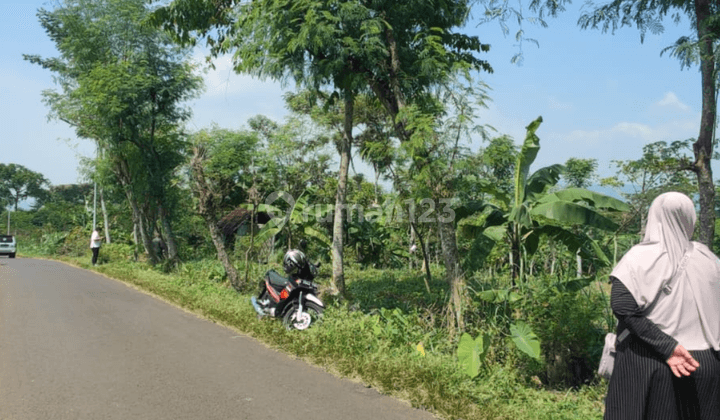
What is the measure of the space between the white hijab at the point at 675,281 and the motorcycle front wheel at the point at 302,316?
6173 mm

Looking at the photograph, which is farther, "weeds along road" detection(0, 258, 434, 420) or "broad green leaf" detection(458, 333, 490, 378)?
"broad green leaf" detection(458, 333, 490, 378)

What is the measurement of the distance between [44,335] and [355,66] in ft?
20.8

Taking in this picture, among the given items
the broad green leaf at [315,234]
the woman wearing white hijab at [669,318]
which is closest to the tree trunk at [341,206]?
the broad green leaf at [315,234]

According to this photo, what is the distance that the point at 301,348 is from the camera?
7.79 meters

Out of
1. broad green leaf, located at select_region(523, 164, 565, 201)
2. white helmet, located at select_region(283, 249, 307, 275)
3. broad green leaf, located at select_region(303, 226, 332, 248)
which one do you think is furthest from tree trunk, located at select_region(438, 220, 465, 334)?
broad green leaf, located at select_region(303, 226, 332, 248)

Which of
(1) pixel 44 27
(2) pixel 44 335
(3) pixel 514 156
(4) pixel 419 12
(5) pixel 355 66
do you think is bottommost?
(2) pixel 44 335

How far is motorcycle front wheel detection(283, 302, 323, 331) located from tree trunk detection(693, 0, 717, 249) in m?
8.05

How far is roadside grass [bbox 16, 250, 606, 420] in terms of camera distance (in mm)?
5457

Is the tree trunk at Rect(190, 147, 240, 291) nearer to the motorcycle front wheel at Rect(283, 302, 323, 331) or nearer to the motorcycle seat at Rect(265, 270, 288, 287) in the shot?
the motorcycle seat at Rect(265, 270, 288, 287)

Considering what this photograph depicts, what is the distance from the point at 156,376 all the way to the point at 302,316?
2790 mm

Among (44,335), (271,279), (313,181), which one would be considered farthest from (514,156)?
(313,181)

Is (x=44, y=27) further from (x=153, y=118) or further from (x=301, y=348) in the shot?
(x=301, y=348)

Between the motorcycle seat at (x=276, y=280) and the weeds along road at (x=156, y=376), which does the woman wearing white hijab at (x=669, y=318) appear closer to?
the weeds along road at (x=156, y=376)

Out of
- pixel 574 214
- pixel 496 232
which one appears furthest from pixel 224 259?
pixel 574 214
